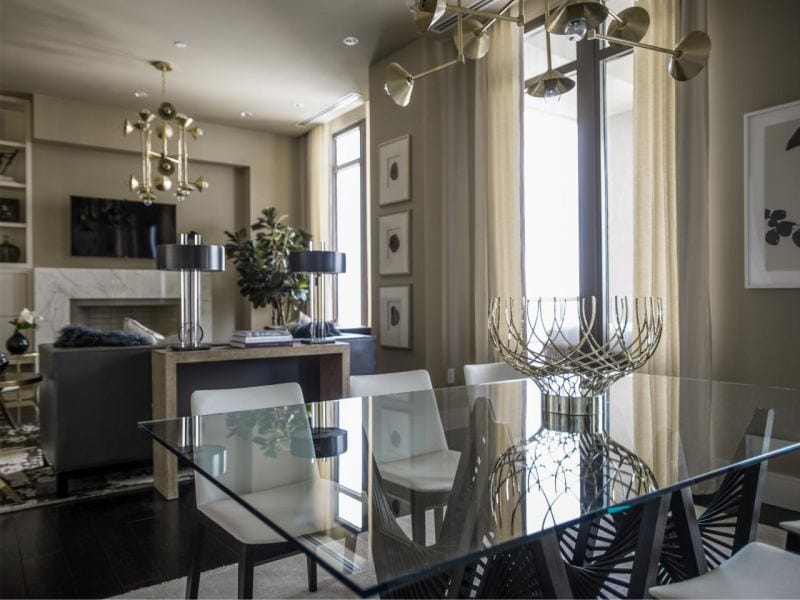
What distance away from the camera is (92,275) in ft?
21.8

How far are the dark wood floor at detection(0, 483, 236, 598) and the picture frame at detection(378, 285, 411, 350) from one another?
2298 mm

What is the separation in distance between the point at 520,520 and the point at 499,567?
52 centimetres

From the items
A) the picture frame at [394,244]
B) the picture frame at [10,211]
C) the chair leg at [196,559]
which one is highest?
the picture frame at [10,211]

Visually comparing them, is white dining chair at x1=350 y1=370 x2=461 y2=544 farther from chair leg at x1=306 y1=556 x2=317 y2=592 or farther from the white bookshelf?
the white bookshelf

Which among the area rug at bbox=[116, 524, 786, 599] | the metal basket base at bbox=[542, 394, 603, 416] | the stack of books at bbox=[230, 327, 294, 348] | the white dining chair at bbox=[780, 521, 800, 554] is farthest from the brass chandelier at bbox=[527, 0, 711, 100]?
the stack of books at bbox=[230, 327, 294, 348]

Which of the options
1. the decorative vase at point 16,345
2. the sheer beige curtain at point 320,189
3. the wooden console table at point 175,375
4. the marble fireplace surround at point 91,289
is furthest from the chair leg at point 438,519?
the marble fireplace surround at point 91,289

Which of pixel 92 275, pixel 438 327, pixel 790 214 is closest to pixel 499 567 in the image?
pixel 790 214

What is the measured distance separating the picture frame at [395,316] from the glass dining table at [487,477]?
2.76 m

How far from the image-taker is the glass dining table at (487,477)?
91 centimetres

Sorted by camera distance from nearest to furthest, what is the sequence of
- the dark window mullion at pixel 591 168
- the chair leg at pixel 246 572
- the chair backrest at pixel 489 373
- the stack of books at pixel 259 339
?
the chair leg at pixel 246 572, the chair backrest at pixel 489 373, the stack of books at pixel 259 339, the dark window mullion at pixel 591 168

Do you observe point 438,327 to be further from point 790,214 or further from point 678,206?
point 790,214

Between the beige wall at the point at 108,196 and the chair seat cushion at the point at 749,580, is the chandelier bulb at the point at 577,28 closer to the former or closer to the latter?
the chair seat cushion at the point at 749,580

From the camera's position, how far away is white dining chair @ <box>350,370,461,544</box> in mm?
1082

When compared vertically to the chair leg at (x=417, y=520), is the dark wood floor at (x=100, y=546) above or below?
below
